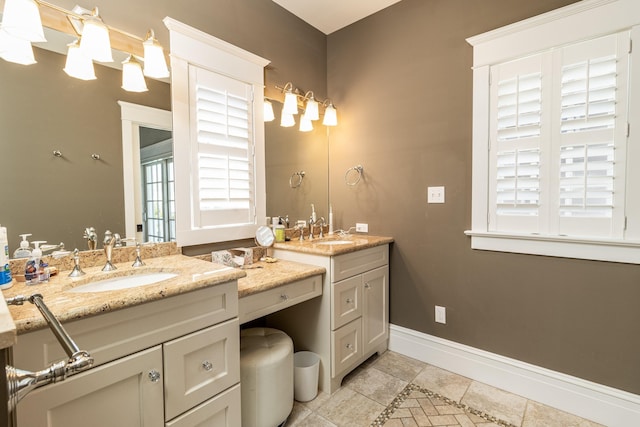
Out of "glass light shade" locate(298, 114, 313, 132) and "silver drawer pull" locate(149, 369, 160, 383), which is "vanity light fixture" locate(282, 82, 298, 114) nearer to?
"glass light shade" locate(298, 114, 313, 132)

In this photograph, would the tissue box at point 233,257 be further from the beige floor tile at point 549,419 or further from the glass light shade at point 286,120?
the beige floor tile at point 549,419

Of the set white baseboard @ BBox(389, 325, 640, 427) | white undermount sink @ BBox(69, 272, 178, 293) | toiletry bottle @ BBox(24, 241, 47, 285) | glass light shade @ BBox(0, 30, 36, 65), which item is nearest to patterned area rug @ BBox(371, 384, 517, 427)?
white baseboard @ BBox(389, 325, 640, 427)

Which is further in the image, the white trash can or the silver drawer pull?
the white trash can

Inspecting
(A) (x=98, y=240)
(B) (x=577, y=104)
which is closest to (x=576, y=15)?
(B) (x=577, y=104)

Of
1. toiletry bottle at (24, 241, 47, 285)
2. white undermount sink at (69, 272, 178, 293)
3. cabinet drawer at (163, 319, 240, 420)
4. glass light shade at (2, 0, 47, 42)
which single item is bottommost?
cabinet drawer at (163, 319, 240, 420)

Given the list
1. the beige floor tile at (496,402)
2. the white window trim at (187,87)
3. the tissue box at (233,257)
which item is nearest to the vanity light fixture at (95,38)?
the white window trim at (187,87)

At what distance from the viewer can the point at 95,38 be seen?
1340 millimetres

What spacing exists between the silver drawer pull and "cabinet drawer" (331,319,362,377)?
3.42 ft

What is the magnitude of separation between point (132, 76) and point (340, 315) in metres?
1.78

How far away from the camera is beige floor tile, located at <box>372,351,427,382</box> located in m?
2.11

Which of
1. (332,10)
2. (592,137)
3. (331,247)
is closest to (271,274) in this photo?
(331,247)

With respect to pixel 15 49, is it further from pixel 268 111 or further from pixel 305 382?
pixel 305 382

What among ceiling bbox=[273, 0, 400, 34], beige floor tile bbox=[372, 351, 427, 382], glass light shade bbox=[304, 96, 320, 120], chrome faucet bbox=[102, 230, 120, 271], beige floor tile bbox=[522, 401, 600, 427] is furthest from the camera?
glass light shade bbox=[304, 96, 320, 120]

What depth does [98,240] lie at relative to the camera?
4.87 feet
